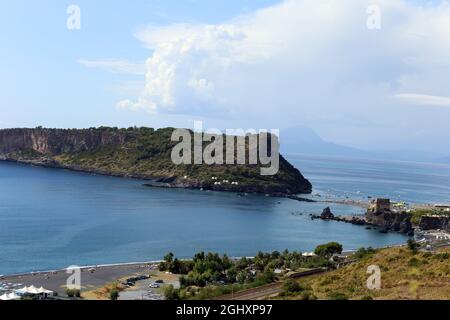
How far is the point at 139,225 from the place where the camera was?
62125 millimetres

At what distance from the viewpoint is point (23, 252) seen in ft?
145

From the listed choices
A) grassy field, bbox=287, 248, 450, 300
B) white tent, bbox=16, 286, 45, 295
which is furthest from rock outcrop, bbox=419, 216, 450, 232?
white tent, bbox=16, 286, 45, 295

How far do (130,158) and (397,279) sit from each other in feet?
392

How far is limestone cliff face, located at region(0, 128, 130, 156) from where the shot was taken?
15050 cm

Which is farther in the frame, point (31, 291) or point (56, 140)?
point (56, 140)

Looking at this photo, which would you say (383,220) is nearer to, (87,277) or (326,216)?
(326,216)

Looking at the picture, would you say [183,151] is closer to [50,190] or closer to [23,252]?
[50,190]

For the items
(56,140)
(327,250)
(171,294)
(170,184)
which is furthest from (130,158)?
(171,294)

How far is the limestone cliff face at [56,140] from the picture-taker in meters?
150

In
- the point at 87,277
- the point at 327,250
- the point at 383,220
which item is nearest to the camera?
the point at 87,277

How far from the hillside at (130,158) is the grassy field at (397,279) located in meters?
82.6

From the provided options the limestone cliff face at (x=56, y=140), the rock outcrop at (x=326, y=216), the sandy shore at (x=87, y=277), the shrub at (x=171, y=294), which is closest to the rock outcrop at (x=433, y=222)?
the rock outcrop at (x=326, y=216)
